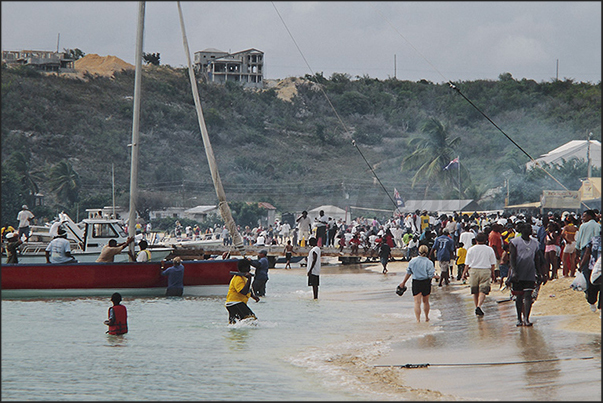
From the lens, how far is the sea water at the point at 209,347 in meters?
10.1

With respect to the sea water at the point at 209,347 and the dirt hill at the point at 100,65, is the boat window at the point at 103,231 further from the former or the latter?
the dirt hill at the point at 100,65

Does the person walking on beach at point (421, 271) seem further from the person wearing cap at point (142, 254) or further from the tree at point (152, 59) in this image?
the tree at point (152, 59)

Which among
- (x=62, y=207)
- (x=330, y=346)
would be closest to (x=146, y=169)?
(x=62, y=207)

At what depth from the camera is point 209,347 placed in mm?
13781

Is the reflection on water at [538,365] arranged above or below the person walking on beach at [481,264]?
below

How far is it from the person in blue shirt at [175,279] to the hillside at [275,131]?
5372 centimetres

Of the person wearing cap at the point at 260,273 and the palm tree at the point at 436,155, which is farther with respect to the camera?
the palm tree at the point at 436,155

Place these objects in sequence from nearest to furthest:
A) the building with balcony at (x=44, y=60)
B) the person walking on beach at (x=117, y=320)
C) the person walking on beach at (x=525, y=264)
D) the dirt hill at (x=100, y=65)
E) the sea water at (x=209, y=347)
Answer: the sea water at (x=209, y=347)
the person walking on beach at (x=525, y=264)
the person walking on beach at (x=117, y=320)
the dirt hill at (x=100, y=65)
the building with balcony at (x=44, y=60)

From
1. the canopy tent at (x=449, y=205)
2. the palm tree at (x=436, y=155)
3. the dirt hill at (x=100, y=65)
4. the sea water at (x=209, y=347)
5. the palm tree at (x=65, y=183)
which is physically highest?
the dirt hill at (x=100, y=65)

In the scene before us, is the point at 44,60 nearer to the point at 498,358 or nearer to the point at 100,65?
the point at 100,65

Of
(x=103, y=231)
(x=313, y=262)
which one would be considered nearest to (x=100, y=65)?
(x=103, y=231)

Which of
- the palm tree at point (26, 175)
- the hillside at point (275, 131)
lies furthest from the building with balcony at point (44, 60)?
the palm tree at point (26, 175)

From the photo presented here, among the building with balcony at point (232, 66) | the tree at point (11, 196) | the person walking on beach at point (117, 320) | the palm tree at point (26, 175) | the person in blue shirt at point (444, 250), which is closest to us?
the person walking on beach at point (117, 320)

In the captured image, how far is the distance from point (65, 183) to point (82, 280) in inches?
2585
